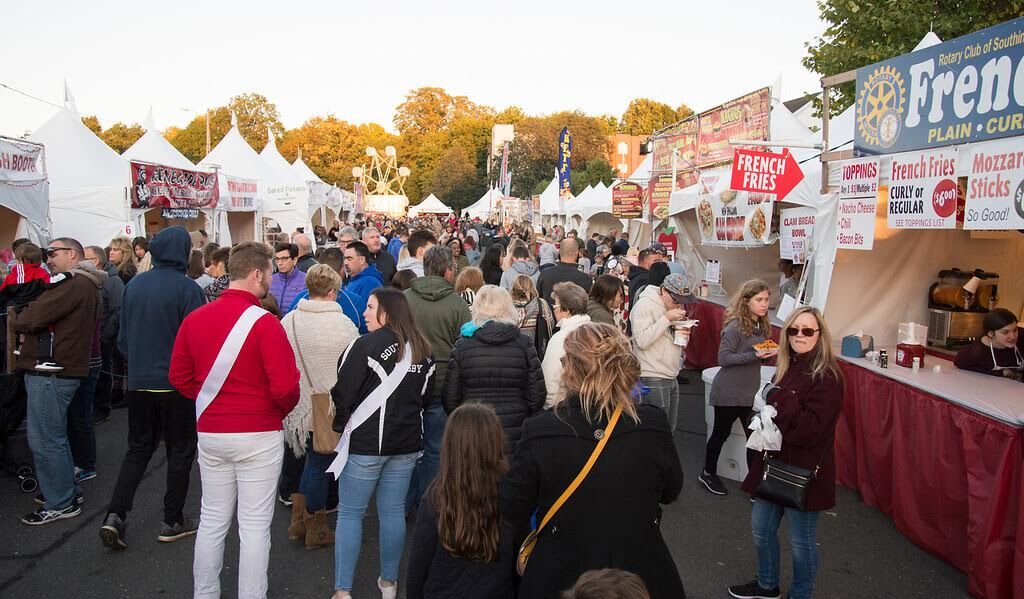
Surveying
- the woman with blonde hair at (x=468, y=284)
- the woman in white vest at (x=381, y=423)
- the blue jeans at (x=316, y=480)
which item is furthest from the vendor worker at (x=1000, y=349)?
the blue jeans at (x=316, y=480)

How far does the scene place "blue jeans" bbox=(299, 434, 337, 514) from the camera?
4.41 m

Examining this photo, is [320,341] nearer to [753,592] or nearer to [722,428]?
[753,592]

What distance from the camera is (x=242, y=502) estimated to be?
11.4 feet

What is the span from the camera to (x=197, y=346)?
11.3 feet

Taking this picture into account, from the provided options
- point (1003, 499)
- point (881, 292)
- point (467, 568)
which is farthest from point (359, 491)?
point (881, 292)

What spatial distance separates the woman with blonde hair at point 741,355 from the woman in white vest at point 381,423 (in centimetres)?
264

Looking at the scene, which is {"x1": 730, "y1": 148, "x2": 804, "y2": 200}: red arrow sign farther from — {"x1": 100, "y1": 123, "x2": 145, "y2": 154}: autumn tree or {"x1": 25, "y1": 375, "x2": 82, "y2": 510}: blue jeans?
{"x1": 100, "y1": 123, "x2": 145, "y2": 154}: autumn tree

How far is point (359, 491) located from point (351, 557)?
391mm

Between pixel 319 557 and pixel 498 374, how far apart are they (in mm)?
1782

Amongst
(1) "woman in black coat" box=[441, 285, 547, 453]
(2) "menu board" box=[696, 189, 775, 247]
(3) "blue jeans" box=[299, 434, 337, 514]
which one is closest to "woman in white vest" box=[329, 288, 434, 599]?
(1) "woman in black coat" box=[441, 285, 547, 453]

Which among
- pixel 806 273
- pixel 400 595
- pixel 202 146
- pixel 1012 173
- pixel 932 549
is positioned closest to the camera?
pixel 400 595

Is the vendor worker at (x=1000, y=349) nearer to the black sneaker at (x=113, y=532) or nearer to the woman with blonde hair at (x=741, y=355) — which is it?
the woman with blonde hair at (x=741, y=355)

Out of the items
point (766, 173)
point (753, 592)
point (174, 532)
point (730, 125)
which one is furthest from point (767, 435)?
point (730, 125)

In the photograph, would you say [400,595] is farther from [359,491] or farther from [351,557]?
[359,491]
